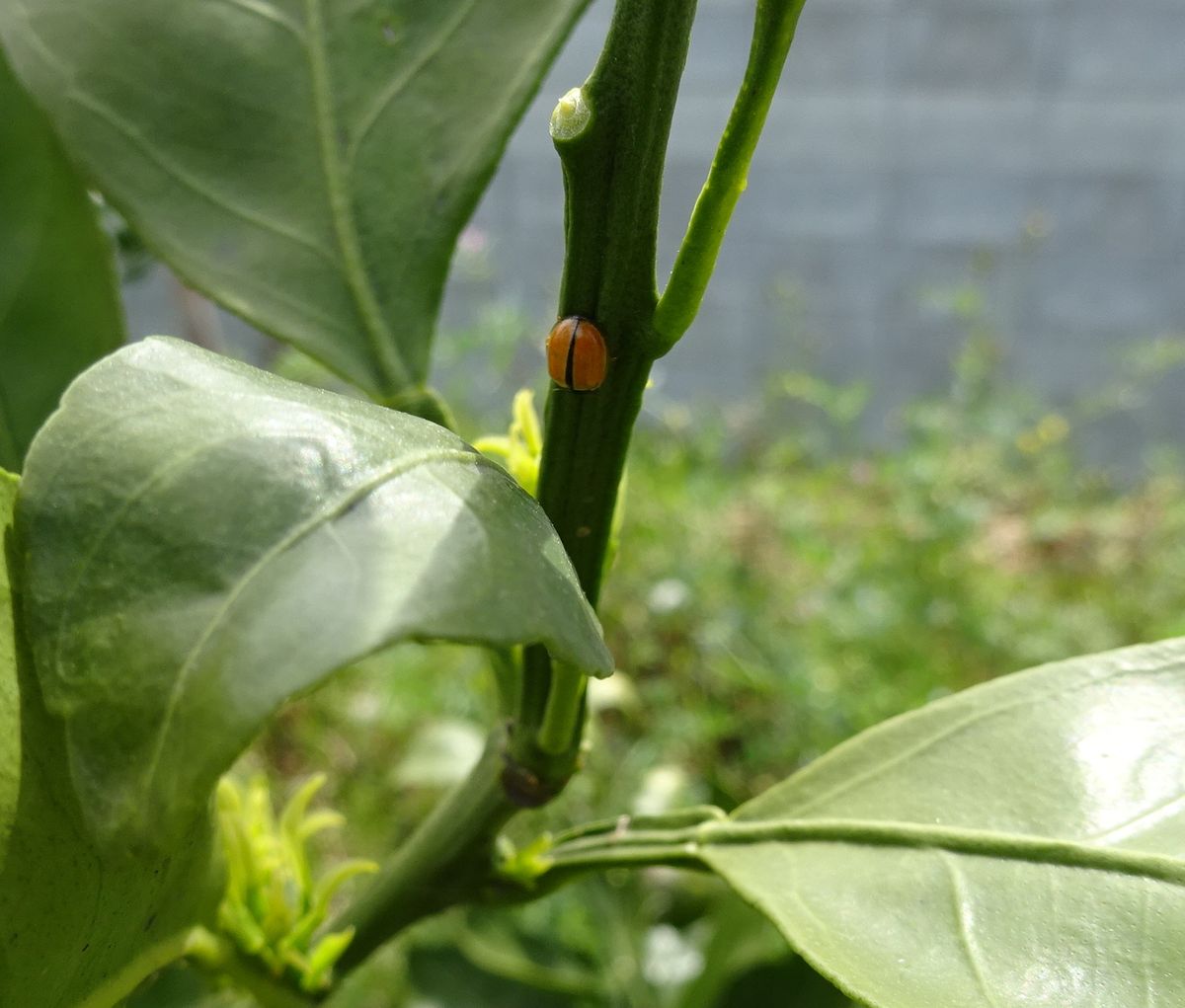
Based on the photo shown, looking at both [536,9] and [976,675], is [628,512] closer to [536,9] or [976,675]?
[976,675]

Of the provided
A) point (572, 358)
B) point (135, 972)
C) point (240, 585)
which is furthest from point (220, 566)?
point (135, 972)

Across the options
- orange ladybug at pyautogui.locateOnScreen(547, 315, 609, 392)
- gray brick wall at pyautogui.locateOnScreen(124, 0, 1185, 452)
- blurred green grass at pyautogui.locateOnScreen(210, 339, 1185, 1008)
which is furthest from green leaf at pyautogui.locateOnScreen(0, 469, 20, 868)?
gray brick wall at pyautogui.locateOnScreen(124, 0, 1185, 452)

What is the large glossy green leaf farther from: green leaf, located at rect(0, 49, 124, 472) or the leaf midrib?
green leaf, located at rect(0, 49, 124, 472)

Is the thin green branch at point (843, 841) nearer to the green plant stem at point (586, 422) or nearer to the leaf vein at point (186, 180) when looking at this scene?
the green plant stem at point (586, 422)

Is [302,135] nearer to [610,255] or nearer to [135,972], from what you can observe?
[610,255]

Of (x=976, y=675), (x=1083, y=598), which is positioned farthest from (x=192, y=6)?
(x=1083, y=598)

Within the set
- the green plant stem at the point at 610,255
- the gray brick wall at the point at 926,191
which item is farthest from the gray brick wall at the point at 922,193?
the green plant stem at the point at 610,255
